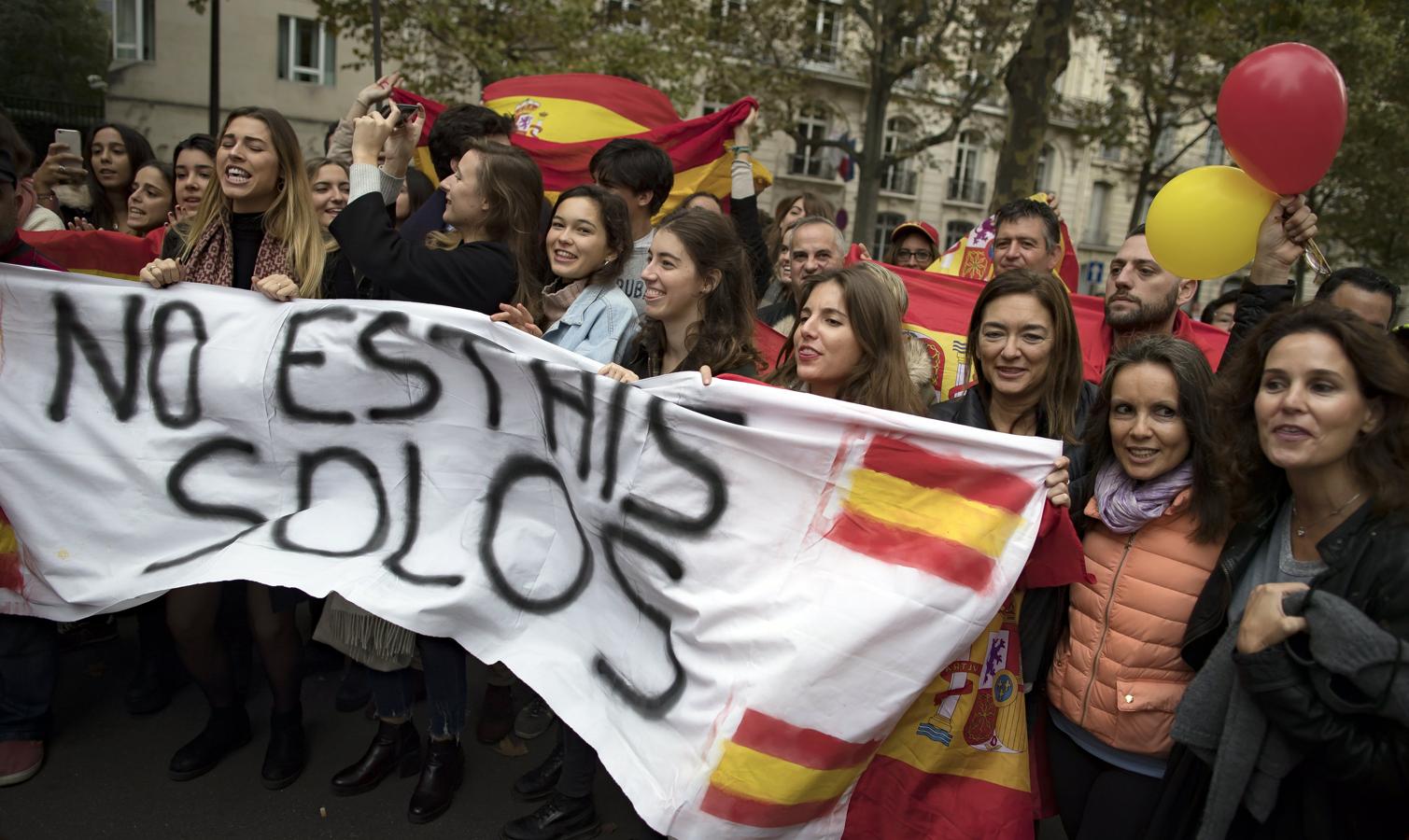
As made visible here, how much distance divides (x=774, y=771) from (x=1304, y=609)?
1115 millimetres

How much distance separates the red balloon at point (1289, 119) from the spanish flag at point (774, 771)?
7.04ft

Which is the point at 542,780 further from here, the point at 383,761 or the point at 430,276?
the point at 430,276

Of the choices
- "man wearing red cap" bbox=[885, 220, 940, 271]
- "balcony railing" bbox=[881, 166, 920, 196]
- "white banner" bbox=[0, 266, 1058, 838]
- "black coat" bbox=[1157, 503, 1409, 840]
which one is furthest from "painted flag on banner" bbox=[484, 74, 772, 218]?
"balcony railing" bbox=[881, 166, 920, 196]

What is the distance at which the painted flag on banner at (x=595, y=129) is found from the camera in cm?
530

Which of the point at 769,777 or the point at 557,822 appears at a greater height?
the point at 769,777

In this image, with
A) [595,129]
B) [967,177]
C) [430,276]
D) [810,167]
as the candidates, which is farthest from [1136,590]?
[967,177]

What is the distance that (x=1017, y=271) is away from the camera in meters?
2.66

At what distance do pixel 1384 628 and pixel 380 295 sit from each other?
116 inches

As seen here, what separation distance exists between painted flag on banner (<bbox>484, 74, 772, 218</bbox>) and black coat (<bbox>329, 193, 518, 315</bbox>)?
2.31 m

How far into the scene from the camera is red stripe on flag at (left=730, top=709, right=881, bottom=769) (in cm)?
217

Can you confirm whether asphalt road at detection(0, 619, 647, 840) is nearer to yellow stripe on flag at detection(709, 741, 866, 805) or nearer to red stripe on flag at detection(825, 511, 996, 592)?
yellow stripe on flag at detection(709, 741, 866, 805)

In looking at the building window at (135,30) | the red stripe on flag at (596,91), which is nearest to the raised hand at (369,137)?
the red stripe on flag at (596,91)

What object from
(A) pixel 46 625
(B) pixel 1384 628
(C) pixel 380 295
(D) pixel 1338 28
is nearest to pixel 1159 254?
(B) pixel 1384 628

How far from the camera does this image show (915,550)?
224 centimetres
